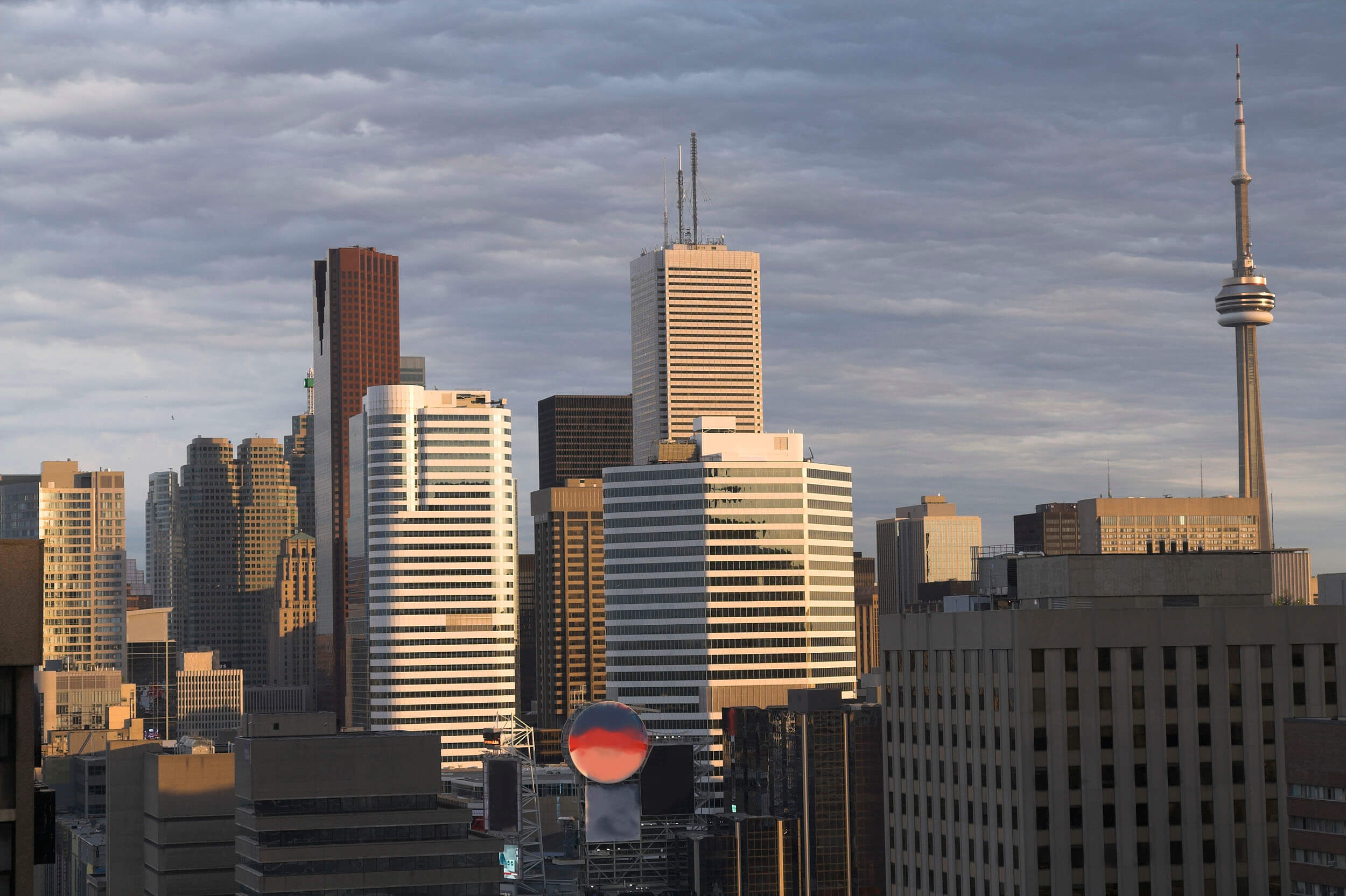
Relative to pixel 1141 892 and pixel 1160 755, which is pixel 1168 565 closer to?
pixel 1160 755

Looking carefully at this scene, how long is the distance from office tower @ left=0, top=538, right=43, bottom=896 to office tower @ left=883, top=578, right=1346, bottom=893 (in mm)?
109436

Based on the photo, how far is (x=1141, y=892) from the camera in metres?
145

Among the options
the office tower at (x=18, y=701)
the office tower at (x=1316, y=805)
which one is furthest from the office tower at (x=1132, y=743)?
the office tower at (x=18, y=701)

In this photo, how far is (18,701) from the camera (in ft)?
160

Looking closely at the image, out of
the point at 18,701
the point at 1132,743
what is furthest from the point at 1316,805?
the point at 18,701

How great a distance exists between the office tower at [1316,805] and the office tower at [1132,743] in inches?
436

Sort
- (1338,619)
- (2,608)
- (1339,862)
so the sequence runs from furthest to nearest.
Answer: (1338,619), (1339,862), (2,608)

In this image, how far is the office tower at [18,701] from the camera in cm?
4800

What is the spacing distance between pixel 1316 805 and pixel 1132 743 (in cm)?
2187

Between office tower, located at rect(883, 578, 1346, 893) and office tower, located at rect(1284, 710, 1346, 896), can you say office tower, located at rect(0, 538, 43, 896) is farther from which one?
office tower, located at rect(883, 578, 1346, 893)

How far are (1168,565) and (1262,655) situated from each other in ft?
48.9

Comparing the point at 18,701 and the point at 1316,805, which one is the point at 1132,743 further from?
the point at 18,701

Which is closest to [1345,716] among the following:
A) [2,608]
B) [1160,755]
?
[1160,755]

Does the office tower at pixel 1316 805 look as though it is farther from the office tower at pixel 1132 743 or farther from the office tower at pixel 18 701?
the office tower at pixel 18 701
